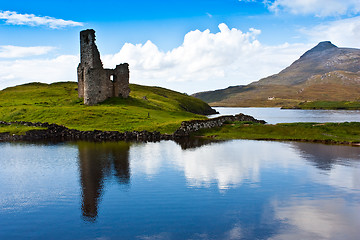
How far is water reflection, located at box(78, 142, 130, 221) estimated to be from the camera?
62.8ft

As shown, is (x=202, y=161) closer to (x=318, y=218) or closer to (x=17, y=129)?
(x=318, y=218)

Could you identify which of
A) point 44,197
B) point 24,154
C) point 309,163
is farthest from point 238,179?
point 24,154

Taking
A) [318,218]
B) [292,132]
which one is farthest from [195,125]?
[318,218]

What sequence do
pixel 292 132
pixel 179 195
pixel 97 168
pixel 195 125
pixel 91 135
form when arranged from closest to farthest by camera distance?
pixel 179 195 < pixel 97 168 < pixel 91 135 < pixel 292 132 < pixel 195 125

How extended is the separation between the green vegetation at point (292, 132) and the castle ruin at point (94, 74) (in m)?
28.7

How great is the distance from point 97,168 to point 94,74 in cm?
4568

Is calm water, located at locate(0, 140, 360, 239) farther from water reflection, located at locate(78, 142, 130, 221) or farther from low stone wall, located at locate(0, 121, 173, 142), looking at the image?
low stone wall, located at locate(0, 121, 173, 142)

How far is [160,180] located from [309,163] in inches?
590

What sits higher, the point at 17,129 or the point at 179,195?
the point at 17,129

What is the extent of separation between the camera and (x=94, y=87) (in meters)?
70.1

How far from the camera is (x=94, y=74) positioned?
228ft

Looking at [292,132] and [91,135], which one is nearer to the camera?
[91,135]

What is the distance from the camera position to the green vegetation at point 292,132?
1848 inches

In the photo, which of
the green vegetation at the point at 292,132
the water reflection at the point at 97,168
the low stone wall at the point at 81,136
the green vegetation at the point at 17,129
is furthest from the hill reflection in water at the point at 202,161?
the green vegetation at the point at 17,129
